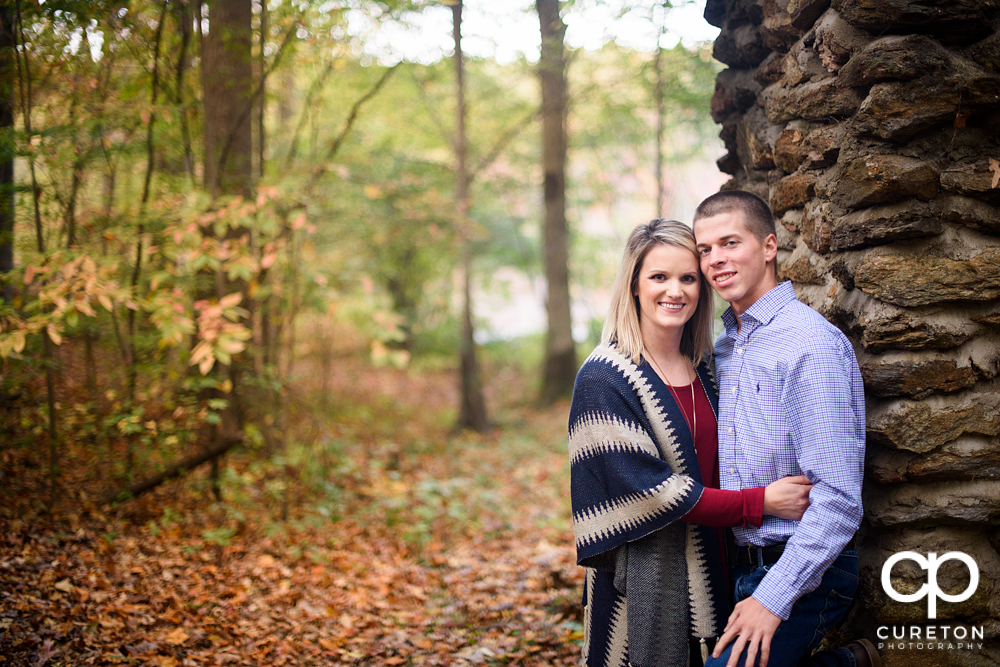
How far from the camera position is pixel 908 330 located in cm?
210

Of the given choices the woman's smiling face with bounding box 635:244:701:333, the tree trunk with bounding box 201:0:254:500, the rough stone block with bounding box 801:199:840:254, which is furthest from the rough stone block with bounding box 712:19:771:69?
the tree trunk with bounding box 201:0:254:500

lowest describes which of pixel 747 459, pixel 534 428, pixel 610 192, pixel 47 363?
pixel 534 428

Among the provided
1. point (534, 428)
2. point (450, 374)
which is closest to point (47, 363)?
point (534, 428)

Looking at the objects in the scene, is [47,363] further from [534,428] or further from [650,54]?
[650,54]

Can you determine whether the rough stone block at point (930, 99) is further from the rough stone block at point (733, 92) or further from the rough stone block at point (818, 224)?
the rough stone block at point (733, 92)

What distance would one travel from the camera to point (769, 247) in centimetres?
232

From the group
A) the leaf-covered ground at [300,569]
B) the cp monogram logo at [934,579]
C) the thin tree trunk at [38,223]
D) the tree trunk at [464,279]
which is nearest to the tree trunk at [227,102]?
the leaf-covered ground at [300,569]

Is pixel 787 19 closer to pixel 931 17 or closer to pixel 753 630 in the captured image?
pixel 931 17

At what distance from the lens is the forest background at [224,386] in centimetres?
365

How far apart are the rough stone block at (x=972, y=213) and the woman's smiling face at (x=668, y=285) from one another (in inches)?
33.2

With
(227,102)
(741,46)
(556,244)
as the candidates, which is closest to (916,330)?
(741,46)

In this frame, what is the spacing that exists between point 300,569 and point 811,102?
4.18 m

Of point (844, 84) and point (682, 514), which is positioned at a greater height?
point (844, 84)

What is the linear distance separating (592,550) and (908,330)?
1307 millimetres
